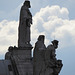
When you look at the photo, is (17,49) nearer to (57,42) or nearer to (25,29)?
(25,29)

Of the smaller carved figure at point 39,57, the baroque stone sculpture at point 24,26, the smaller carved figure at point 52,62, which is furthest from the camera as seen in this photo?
the baroque stone sculpture at point 24,26

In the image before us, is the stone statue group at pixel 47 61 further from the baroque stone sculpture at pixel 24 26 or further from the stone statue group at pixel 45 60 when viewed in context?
the baroque stone sculpture at pixel 24 26

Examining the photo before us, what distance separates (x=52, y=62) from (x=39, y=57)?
81 centimetres

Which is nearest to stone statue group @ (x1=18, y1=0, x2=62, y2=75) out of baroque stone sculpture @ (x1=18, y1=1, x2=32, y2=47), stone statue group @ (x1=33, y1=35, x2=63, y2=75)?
stone statue group @ (x1=33, y1=35, x2=63, y2=75)

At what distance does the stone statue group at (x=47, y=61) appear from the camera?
1617cm

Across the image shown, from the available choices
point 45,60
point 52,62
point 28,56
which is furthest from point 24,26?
→ point 52,62

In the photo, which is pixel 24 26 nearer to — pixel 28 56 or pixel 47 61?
pixel 28 56

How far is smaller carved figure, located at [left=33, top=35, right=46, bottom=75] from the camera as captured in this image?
53.4ft

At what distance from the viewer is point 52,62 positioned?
53.0 ft

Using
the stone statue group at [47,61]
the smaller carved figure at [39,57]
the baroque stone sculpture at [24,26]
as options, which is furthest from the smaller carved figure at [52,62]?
the baroque stone sculpture at [24,26]

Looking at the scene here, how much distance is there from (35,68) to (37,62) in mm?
403

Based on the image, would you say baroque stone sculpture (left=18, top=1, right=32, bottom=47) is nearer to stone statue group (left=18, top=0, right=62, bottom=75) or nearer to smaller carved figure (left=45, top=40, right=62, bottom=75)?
stone statue group (left=18, top=0, right=62, bottom=75)

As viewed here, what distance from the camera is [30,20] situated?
72.9 feet

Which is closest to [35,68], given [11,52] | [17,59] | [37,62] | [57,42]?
[37,62]
